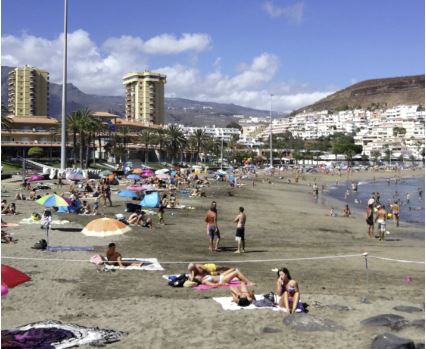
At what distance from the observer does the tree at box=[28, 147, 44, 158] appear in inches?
3019

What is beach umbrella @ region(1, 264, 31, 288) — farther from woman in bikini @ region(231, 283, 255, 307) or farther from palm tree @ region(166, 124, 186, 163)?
palm tree @ region(166, 124, 186, 163)

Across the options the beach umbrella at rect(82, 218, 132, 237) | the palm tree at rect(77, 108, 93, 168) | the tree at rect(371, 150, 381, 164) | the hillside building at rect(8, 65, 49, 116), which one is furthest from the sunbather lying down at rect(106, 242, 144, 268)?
the tree at rect(371, 150, 381, 164)

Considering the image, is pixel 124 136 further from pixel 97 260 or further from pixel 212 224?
pixel 97 260

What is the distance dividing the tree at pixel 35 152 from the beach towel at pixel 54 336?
72033 mm

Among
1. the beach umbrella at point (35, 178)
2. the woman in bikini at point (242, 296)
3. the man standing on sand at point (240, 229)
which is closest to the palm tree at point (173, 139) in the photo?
the beach umbrella at point (35, 178)

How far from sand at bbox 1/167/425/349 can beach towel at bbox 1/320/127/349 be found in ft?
1.04

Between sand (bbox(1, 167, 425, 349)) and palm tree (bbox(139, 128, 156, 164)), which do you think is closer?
sand (bbox(1, 167, 425, 349))

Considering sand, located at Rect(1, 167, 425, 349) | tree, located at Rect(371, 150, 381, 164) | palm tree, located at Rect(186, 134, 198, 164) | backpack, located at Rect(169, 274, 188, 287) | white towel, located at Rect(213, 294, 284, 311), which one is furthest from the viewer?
tree, located at Rect(371, 150, 381, 164)

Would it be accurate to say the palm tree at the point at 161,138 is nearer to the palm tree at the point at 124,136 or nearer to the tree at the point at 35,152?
the palm tree at the point at 124,136

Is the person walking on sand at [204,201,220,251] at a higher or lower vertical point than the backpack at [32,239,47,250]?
higher

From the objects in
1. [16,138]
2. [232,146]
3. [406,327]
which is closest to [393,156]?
[232,146]

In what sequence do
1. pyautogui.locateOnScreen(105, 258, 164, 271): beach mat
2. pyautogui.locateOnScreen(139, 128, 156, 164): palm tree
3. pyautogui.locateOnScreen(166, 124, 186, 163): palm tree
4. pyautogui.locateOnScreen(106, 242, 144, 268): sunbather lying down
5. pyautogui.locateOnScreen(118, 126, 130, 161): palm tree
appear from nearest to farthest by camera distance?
1. pyautogui.locateOnScreen(105, 258, 164, 271): beach mat
2. pyautogui.locateOnScreen(106, 242, 144, 268): sunbather lying down
3. pyautogui.locateOnScreen(118, 126, 130, 161): palm tree
4. pyautogui.locateOnScreen(139, 128, 156, 164): palm tree
5. pyautogui.locateOnScreen(166, 124, 186, 163): palm tree

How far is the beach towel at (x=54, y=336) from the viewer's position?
25.1 feet

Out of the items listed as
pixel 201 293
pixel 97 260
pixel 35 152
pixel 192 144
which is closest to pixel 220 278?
pixel 201 293
